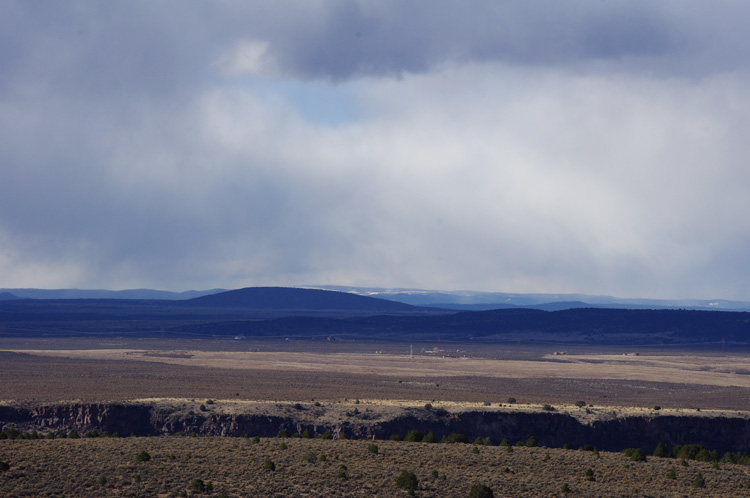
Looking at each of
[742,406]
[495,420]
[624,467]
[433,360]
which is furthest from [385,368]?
[624,467]

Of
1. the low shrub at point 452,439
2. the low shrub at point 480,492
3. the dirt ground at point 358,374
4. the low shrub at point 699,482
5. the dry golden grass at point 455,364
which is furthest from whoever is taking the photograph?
the dry golden grass at point 455,364

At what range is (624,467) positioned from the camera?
4562cm

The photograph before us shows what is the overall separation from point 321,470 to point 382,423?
2846cm

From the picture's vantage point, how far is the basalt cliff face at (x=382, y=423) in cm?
6969

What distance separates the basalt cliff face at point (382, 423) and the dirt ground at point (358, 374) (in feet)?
25.5

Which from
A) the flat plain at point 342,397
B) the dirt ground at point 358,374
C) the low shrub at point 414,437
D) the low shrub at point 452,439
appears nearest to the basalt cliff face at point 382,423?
the flat plain at point 342,397

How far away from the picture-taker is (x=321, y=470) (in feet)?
136

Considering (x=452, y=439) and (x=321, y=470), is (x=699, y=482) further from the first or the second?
(x=321, y=470)

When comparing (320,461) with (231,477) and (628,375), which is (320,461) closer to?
(231,477)

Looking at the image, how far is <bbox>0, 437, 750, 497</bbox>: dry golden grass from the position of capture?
37.7 m

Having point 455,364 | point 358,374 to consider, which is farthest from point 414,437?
point 455,364

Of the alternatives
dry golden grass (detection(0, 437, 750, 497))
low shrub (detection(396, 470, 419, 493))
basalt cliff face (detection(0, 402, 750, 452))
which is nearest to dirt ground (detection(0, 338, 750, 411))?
basalt cliff face (detection(0, 402, 750, 452))

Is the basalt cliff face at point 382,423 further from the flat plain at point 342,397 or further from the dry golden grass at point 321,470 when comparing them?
the dry golden grass at point 321,470

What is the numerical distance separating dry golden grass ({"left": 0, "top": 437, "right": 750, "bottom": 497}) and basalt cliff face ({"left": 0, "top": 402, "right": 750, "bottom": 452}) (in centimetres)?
2052
